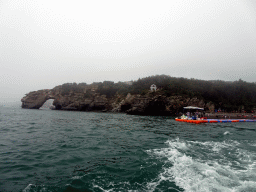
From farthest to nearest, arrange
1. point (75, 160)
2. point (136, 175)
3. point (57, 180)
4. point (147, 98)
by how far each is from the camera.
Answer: point (147, 98), point (75, 160), point (136, 175), point (57, 180)

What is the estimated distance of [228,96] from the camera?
6544 cm

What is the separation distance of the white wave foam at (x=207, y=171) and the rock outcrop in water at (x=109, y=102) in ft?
152

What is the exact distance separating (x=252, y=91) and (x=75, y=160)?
292ft

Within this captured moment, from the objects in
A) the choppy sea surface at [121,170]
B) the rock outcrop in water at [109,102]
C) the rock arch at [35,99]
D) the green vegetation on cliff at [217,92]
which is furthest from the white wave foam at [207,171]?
the rock arch at [35,99]

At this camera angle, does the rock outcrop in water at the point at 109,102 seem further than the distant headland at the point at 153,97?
No

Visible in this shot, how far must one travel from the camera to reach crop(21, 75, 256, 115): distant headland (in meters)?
56.4

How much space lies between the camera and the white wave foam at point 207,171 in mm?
5473

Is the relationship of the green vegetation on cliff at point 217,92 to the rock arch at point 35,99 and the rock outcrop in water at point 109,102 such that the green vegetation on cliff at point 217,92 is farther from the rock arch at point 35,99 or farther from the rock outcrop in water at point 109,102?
the rock arch at point 35,99

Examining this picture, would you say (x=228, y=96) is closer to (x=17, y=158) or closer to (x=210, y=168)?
(x=210, y=168)

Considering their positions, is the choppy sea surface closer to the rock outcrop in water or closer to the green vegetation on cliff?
the rock outcrop in water

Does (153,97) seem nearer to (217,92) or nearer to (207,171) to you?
(217,92)

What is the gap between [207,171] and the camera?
6.68m

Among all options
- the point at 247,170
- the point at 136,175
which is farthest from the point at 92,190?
the point at 247,170

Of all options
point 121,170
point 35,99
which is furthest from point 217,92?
point 35,99
